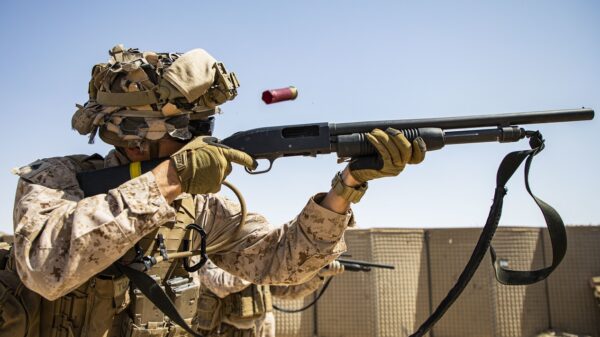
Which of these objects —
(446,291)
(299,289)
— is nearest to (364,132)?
(299,289)

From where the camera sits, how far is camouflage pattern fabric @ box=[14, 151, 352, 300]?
8.32 ft

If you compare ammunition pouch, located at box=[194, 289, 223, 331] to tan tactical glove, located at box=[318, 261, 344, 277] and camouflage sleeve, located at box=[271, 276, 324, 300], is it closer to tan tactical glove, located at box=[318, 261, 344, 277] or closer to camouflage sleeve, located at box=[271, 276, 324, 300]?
camouflage sleeve, located at box=[271, 276, 324, 300]

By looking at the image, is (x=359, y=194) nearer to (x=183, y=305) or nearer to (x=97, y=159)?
(x=183, y=305)

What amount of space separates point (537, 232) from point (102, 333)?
33.8ft

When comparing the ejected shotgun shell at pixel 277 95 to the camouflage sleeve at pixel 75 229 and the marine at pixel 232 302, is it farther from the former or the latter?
the marine at pixel 232 302

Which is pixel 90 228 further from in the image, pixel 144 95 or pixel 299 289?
pixel 299 289

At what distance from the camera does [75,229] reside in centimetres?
253

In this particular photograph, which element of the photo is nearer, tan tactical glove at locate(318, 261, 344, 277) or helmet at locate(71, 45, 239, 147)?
helmet at locate(71, 45, 239, 147)

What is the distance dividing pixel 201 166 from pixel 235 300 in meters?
3.93

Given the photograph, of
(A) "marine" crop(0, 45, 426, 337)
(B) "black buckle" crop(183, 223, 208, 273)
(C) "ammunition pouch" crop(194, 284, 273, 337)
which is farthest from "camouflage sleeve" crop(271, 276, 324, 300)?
(B) "black buckle" crop(183, 223, 208, 273)

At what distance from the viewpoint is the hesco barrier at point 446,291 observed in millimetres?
10969

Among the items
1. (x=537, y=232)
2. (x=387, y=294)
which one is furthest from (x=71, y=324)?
(x=537, y=232)

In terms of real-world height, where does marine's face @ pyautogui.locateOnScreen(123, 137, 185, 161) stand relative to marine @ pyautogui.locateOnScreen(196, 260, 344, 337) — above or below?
above

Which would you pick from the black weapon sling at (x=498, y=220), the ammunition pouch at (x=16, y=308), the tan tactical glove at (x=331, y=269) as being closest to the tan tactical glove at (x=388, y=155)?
the black weapon sling at (x=498, y=220)
